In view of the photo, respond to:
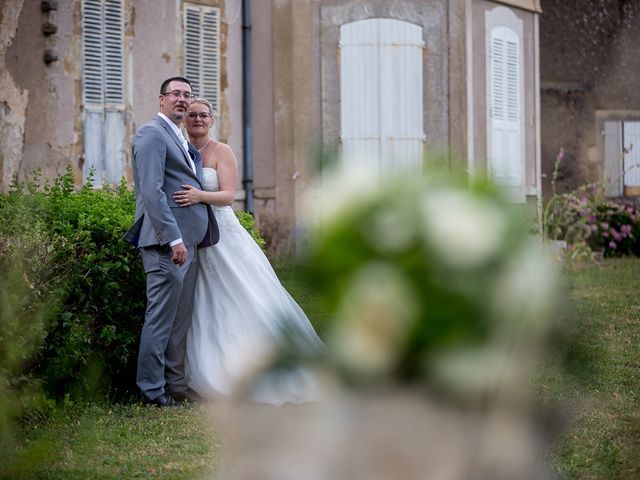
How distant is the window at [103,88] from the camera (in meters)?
12.4

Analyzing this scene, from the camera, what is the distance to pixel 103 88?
1249 cm

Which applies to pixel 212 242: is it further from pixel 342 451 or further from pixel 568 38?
pixel 568 38

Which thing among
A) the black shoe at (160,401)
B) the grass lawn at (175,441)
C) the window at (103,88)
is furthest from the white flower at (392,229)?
the window at (103,88)

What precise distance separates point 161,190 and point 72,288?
2.45 feet

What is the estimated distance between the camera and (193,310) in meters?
7.08

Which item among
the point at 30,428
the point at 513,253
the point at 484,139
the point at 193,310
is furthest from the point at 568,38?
the point at 513,253

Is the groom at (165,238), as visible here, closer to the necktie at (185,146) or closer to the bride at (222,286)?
the necktie at (185,146)

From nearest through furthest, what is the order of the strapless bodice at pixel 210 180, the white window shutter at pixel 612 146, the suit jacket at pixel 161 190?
1. the suit jacket at pixel 161 190
2. the strapless bodice at pixel 210 180
3. the white window shutter at pixel 612 146

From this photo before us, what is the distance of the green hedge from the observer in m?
5.41

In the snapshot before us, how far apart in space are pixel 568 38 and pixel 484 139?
5.45m

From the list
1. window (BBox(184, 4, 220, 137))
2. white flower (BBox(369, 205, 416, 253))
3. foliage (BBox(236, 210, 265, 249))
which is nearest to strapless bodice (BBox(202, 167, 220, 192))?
foliage (BBox(236, 210, 265, 249))

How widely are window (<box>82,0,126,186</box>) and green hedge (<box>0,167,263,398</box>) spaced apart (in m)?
5.28

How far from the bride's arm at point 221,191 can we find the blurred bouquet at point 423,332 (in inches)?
218

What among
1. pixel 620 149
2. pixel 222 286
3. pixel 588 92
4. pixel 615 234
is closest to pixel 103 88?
pixel 222 286
